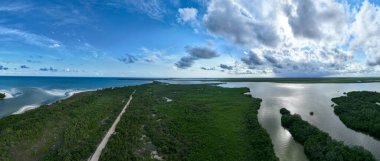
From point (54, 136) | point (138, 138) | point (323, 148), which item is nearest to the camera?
point (323, 148)

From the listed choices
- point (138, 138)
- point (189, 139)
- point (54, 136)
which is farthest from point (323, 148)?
point (54, 136)

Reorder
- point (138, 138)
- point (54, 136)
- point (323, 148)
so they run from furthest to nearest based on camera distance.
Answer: point (54, 136) → point (138, 138) → point (323, 148)

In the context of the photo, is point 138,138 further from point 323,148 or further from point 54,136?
point 323,148

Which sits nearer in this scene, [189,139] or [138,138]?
[189,139]

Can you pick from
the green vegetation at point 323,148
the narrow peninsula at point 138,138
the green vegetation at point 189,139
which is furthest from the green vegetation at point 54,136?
the green vegetation at point 323,148

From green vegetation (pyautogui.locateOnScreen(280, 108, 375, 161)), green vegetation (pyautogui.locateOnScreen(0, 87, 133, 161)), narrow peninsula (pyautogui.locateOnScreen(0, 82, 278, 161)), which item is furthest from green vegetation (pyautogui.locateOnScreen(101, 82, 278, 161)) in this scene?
green vegetation (pyautogui.locateOnScreen(280, 108, 375, 161))

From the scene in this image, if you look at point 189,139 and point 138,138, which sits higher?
point 189,139

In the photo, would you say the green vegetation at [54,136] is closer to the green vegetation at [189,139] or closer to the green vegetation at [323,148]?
the green vegetation at [189,139]

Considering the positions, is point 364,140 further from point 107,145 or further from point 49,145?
point 49,145

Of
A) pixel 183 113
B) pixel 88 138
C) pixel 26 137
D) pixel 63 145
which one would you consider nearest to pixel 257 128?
pixel 183 113
